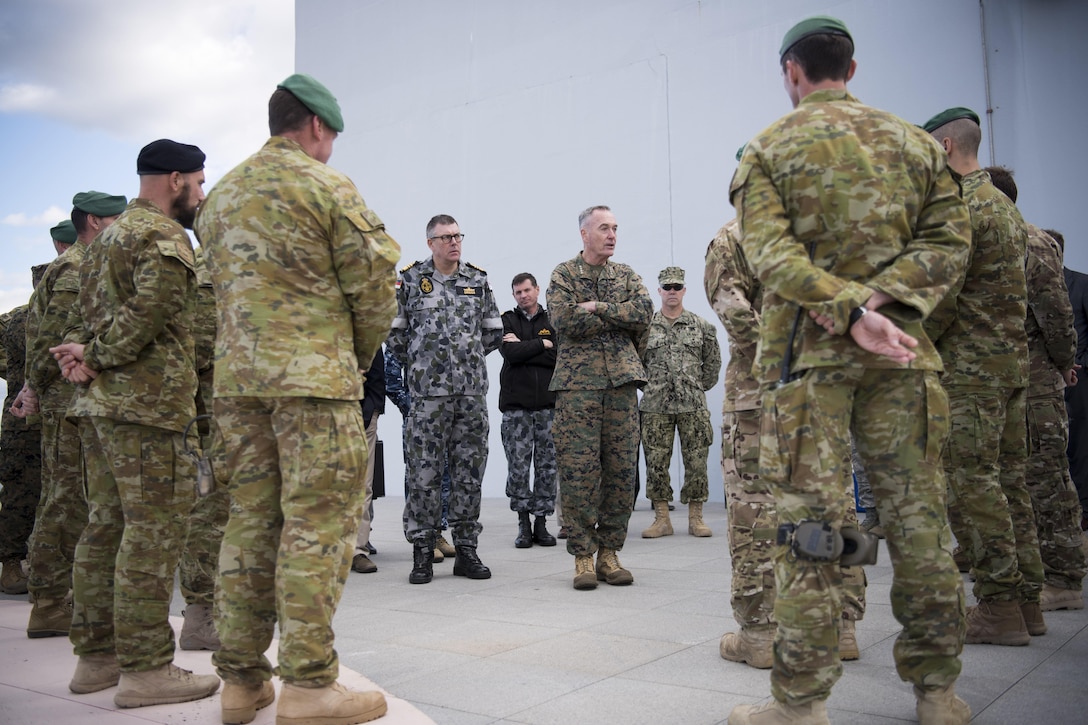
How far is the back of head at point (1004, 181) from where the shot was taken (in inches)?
152

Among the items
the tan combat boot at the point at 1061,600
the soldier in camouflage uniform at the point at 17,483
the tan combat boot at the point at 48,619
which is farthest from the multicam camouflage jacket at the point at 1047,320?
the soldier in camouflage uniform at the point at 17,483

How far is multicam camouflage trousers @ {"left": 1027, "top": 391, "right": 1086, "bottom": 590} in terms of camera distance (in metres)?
3.96

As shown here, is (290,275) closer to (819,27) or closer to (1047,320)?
(819,27)

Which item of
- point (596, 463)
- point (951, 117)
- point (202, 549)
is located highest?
point (951, 117)

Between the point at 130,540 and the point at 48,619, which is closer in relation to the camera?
the point at 130,540

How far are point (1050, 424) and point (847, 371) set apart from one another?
231cm

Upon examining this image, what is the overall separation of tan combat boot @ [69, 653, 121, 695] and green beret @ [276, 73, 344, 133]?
1.95 m

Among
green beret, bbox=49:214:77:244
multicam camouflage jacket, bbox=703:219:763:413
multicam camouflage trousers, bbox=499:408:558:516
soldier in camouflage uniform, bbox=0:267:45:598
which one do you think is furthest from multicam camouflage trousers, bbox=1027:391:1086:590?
green beret, bbox=49:214:77:244

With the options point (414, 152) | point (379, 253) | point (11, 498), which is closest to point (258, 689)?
point (379, 253)

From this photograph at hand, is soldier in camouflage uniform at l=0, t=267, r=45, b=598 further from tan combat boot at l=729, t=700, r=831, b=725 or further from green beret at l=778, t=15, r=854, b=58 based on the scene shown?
green beret at l=778, t=15, r=854, b=58

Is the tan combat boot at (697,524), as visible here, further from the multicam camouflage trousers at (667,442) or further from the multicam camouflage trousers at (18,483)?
the multicam camouflage trousers at (18,483)

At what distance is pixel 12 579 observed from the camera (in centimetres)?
545

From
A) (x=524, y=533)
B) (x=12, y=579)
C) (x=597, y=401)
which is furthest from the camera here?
(x=524, y=533)

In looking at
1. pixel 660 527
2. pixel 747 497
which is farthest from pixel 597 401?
pixel 660 527
